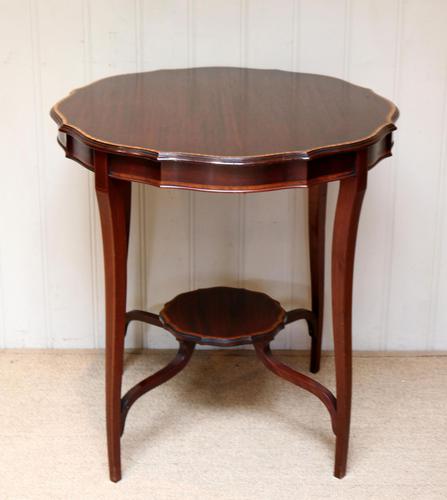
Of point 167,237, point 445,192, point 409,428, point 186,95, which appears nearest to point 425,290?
point 445,192

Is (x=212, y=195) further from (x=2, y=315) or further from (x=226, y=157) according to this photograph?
(x=226, y=157)

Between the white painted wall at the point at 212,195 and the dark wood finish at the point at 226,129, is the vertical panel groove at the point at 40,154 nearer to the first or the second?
the white painted wall at the point at 212,195

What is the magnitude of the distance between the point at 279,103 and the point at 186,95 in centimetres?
24

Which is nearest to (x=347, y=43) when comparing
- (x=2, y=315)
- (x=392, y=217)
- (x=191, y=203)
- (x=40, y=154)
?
(x=392, y=217)

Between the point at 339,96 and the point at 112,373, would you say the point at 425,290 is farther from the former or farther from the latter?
the point at 112,373

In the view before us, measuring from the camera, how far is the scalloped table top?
5.94 ft

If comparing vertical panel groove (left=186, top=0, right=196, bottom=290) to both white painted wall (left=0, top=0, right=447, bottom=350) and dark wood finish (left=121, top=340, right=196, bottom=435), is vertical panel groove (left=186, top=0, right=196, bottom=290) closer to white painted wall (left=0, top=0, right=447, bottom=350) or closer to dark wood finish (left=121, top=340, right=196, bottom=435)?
white painted wall (left=0, top=0, right=447, bottom=350)

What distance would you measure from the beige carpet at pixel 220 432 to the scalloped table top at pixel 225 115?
0.84 metres

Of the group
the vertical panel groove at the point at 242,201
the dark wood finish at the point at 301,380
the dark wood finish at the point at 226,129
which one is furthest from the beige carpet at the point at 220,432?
the dark wood finish at the point at 226,129

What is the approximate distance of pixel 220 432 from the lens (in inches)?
94.5

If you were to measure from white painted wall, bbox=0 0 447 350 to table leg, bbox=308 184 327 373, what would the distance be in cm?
13

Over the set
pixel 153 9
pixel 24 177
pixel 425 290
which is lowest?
pixel 425 290

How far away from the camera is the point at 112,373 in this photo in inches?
83.4

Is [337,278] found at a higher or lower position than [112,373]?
higher
